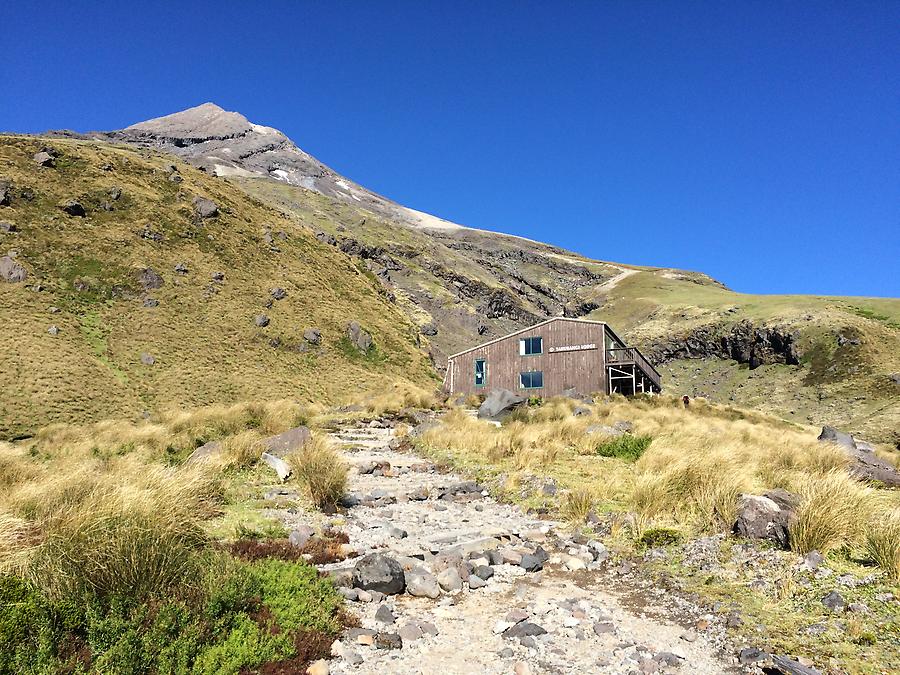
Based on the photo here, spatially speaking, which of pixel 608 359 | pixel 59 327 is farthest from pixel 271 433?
pixel 59 327

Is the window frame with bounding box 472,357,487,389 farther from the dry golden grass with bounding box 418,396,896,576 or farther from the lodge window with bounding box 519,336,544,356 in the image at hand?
the dry golden grass with bounding box 418,396,896,576

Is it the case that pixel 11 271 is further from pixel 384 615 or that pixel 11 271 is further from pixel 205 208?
pixel 384 615

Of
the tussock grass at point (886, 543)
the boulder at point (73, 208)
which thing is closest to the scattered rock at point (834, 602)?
the tussock grass at point (886, 543)

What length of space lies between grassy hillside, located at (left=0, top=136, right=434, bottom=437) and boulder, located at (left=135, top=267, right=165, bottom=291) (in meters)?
0.40

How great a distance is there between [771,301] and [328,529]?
11843cm

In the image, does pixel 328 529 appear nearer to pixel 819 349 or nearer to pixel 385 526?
pixel 385 526

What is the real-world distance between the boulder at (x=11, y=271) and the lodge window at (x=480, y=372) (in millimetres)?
41840

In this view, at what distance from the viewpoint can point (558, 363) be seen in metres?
43.8

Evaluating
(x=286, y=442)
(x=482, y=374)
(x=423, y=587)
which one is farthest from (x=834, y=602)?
(x=482, y=374)

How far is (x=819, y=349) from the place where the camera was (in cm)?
7350

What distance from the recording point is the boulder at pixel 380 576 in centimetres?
640

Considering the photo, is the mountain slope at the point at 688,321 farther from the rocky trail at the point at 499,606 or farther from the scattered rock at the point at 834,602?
the rocky trail at the point at 499,606

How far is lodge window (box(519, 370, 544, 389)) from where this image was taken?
4416 centimetres

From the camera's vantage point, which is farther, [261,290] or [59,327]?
[261,290]
